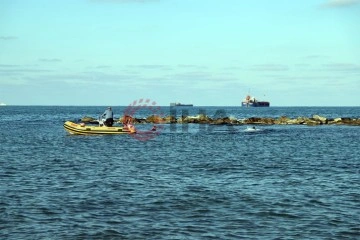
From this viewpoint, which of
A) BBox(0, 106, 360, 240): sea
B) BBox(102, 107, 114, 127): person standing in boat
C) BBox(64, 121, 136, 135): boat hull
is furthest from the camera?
BBox(64, 121, 136, 135): boat hull

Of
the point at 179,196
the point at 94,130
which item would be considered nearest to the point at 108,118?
the point at 94,130

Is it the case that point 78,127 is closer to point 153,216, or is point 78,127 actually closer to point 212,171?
point 212,171

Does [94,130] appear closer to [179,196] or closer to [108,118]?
[108,118]

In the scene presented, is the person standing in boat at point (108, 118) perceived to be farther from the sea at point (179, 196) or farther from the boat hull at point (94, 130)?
the sea at point (179, 196)

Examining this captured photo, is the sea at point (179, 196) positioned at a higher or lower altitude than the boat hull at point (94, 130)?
lower

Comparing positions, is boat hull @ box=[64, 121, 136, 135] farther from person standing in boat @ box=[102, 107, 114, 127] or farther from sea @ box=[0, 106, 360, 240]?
sea @ box=[0, 106, 360, 240]

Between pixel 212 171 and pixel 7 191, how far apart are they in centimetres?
1070

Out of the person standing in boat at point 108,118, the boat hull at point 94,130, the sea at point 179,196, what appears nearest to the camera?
the sea at point 179,196

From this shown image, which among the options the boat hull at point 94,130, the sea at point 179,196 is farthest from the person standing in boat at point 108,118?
the sea at point 179,196

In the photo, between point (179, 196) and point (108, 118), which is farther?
point (108, 118)

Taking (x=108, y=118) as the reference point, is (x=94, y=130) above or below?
below

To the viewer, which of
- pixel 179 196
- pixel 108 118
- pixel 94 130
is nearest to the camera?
pixel 179 196

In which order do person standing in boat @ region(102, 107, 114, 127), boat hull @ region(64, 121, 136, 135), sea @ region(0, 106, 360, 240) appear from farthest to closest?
boat hull @ region(64, 121, 136, 135)
person standing in boat @ region(102, 107, 114, 127)
sea @ region(0, 106, 360, 240)

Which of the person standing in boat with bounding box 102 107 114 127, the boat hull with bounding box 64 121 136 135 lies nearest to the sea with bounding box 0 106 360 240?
the person standing in boat with bounding box 102 107 114 127
